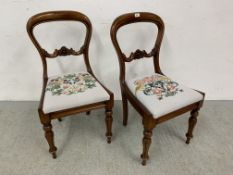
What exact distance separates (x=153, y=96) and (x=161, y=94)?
54 millimetres

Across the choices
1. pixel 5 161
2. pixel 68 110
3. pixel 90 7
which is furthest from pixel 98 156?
pixel 90 7

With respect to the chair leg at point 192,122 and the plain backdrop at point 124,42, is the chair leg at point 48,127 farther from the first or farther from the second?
the chair leg at point 192,122

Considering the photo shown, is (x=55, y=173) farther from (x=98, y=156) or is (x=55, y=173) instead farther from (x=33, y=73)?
(x=33, y=73)

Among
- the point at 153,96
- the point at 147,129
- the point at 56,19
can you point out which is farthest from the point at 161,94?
the point at 56,19

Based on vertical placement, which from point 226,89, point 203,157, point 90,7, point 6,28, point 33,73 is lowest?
point 203,157

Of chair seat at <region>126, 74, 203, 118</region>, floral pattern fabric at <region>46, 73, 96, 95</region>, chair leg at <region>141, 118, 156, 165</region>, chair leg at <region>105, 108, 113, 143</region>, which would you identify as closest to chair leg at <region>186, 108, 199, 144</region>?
chair seat at <region>126, 74, 203, 118</region>

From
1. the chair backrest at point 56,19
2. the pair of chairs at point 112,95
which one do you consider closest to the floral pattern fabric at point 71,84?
the pair of chairs at point 112,95

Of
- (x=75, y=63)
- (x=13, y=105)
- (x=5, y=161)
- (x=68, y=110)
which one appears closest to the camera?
(x=68, y=110)

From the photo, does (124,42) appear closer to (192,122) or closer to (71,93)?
(71,93)

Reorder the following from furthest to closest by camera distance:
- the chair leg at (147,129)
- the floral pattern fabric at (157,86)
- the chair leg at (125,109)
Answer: the chair leg at (125,109) → the floral pattern fabric at (157,86) → the chair leg at (147,129)

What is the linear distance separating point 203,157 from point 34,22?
54.1 inches

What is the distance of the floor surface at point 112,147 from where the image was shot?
47.9 inches

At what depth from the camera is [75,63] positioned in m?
1.67

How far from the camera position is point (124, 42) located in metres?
1.58
